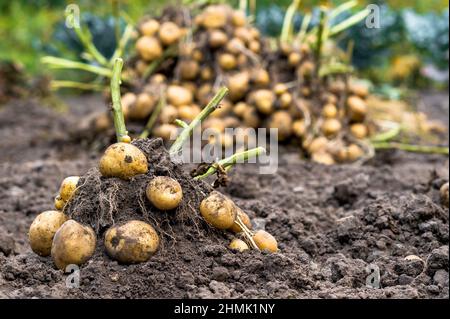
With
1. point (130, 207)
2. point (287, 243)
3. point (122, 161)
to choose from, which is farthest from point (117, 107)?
point (287, 243)

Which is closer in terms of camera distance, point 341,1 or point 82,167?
point 82,167

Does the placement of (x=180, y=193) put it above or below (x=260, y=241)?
above

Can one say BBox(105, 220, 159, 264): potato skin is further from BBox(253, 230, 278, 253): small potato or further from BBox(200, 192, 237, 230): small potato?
BBox(253, 230, 278, 253): small potato

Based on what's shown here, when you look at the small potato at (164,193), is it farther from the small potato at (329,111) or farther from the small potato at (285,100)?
the small potato at (329,111)

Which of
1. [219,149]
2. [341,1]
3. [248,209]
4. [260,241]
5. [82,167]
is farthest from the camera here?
[341,1]

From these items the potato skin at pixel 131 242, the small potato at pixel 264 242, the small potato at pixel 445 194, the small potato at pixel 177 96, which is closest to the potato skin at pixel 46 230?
the potato skin at pixel 131 242
